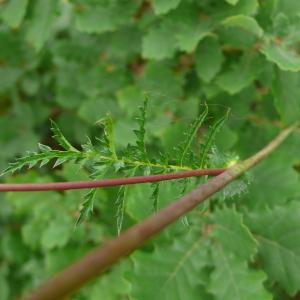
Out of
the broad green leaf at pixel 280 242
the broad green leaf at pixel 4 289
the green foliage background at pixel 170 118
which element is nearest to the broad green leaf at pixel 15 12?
the green foliage background at pixel 170 118

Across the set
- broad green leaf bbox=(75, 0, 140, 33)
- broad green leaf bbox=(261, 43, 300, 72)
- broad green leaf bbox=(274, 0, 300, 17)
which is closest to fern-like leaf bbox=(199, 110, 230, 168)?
broad green leaf bbox=(261, 43, 300, 72)

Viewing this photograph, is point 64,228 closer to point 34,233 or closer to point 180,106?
point 34,233

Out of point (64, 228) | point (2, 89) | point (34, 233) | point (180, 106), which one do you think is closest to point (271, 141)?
point (180, 106)

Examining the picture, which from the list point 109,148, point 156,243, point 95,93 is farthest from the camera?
point 95,93

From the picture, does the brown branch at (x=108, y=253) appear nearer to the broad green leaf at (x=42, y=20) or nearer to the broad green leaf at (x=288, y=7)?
the broad green leaf at (x=288, y=7)

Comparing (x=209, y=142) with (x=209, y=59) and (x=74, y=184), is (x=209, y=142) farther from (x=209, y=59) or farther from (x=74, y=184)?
(x=209, y=59)

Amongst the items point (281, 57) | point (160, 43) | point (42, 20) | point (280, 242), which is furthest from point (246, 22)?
point (42, 20)
